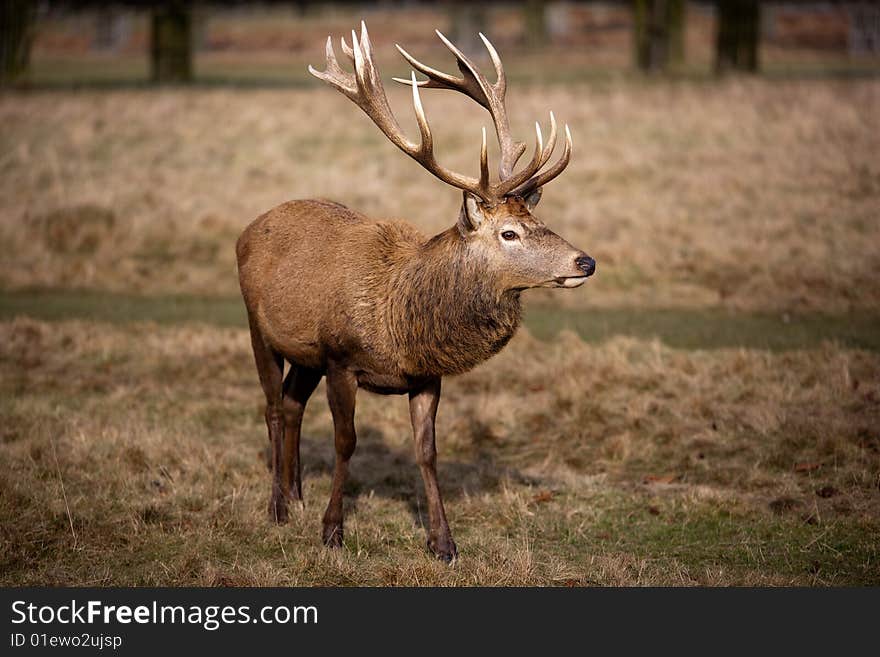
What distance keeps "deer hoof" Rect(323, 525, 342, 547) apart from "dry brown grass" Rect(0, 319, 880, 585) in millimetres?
111

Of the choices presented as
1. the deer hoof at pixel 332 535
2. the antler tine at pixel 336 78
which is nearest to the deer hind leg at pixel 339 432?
the deer hoof at pixel 332 535

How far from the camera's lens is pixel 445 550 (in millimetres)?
8328

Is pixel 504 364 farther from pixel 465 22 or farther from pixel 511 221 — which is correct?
pixel 465 22

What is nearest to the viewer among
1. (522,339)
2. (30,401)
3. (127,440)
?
(127,440)

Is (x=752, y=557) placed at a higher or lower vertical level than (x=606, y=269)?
higher

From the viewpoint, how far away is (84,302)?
16.9 meters

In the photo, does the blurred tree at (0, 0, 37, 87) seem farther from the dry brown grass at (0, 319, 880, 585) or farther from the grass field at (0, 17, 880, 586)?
the dry brown grass at (0, 319, 880, 585)

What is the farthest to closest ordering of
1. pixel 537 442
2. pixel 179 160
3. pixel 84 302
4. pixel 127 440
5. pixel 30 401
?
1. pixel 179 160
2. pixel 84 302
3. pixel 30 401
4. pixel 537 442
5. pixel 127 440

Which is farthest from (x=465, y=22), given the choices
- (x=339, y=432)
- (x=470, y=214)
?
(x=470, y=214)

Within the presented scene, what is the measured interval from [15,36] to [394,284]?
26.1 metres

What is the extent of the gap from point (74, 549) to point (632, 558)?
3702mm

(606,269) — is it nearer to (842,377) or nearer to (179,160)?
(842,377)

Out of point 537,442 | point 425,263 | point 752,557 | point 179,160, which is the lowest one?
point 179,160

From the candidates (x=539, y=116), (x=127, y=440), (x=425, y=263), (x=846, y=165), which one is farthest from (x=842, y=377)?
(x=539, y=116)
